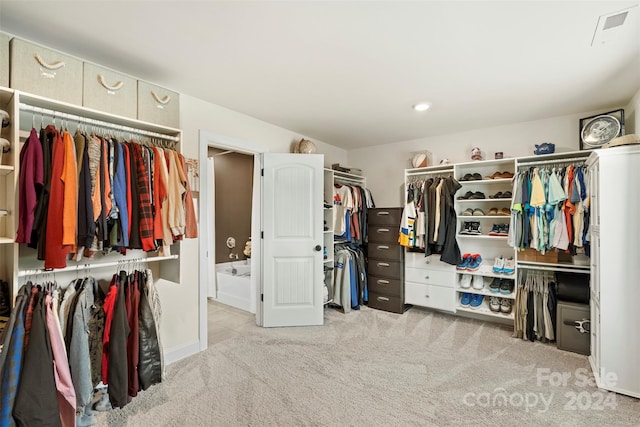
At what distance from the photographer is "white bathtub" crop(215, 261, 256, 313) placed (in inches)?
157

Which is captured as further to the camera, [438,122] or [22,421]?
[438,122]

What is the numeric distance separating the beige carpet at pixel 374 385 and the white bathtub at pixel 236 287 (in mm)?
806

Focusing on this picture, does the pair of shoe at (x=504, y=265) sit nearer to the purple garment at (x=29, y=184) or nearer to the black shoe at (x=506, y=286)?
the black shoe at (x=506, y=286)

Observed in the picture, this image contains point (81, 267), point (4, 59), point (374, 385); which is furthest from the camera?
point (374, 385)

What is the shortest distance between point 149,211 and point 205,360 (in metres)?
1.48

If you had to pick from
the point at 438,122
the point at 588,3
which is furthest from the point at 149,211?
the point at 438,122

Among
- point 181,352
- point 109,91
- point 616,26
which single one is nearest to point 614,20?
point 616,26

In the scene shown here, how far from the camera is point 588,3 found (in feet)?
5.09

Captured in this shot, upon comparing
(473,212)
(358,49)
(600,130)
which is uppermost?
(358,49)

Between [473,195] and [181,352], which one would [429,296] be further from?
[181,352]

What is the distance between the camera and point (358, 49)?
77.4 inches

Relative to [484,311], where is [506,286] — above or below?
above

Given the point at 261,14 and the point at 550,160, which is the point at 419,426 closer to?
the point at 261,14

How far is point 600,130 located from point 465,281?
2056mm
